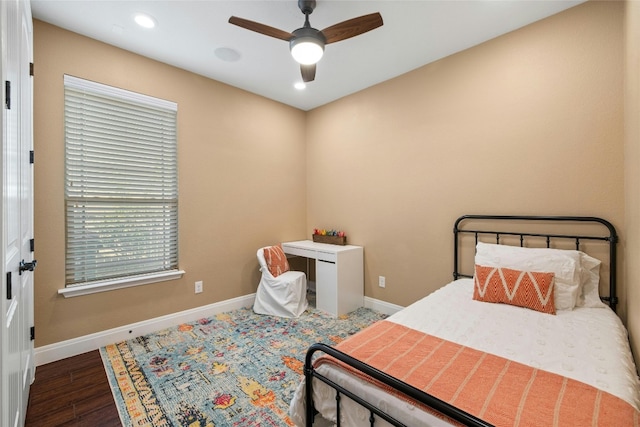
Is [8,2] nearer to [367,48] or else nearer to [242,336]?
[367,48]

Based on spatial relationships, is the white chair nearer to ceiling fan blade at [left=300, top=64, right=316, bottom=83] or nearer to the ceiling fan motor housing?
ceiling fan blade at [left=300, top=64, right=316, bottom=83]

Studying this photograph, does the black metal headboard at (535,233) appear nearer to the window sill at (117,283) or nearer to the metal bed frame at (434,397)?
the metal bed frame at (434,397)

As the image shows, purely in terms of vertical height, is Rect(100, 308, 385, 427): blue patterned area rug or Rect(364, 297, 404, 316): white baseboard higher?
Rect(364, 297, 404, 316): white baseboard

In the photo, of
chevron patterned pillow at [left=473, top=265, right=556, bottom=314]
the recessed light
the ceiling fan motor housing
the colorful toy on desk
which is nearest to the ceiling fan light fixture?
the ceiling fan motor housing

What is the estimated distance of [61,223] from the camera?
2.37m

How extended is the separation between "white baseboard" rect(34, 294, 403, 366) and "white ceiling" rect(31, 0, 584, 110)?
2.64 meters

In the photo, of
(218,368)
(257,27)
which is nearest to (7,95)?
(257,27)

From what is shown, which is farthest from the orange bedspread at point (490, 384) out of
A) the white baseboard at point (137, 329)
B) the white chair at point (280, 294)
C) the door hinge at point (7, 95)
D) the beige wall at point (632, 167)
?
the white baseboard at point (137, 329)

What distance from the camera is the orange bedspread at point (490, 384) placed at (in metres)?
0.92

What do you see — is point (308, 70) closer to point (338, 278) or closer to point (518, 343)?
point (338, 278)

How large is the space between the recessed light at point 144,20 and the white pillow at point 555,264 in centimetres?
329

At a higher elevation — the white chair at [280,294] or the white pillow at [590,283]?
the white pillow at [590,283]

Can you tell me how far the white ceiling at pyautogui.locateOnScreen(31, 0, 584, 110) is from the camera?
84.0 inches

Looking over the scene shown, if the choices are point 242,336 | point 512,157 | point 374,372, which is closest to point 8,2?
point 374,372
